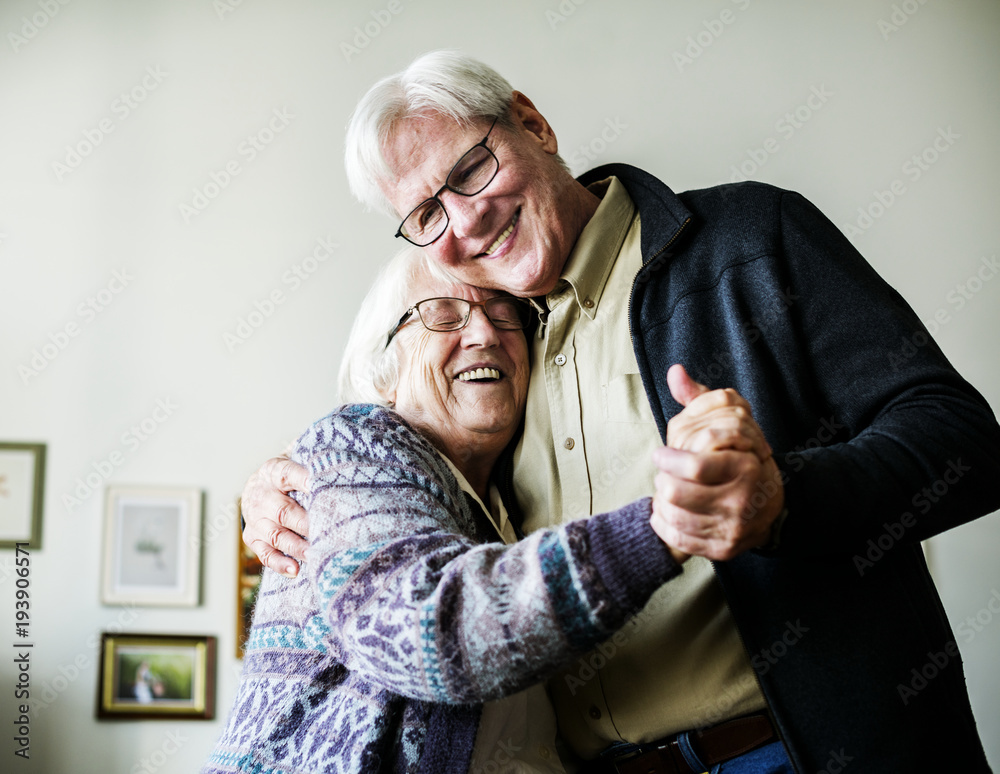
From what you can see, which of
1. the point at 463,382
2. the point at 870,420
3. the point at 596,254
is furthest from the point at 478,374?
the point at 870,420

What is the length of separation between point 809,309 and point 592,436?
0.37 metres

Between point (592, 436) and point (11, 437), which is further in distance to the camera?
point (11, 437)

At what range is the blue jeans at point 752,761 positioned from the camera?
108cm

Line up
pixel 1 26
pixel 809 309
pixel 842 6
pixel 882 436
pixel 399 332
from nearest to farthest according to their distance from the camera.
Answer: pixel 882 436, pixel 809 309, pixel 399 332, pixel 842 6, pixel 1 26

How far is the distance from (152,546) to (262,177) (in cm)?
150

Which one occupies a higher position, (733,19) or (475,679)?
(733,19)

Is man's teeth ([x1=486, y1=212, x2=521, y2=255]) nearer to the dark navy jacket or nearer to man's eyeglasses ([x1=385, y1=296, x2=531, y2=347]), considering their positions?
man's eyeglasses ([x1=385, y1=296, x2=531, y2=347])

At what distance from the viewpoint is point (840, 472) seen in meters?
0.88

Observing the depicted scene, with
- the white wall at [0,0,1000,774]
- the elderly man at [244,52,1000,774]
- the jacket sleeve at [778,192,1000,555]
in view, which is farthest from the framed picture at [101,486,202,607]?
the jacket sleeve at [778,192,1000,555]

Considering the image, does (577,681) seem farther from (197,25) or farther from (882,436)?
(197,25)

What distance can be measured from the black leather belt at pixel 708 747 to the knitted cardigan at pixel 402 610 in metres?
0.30

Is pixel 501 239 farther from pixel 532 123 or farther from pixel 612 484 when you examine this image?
pixel 612 484

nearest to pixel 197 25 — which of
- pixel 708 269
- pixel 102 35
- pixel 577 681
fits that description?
pixel 102 35

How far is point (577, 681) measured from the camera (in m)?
1.20
